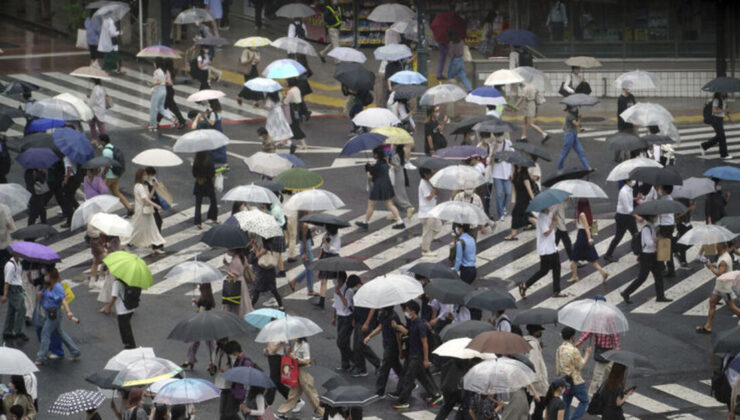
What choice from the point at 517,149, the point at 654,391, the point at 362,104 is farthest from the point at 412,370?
the point at 362,104

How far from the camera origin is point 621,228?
23.3 meters

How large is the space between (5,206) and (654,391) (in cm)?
1062

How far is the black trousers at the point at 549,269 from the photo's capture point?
21.6 meters

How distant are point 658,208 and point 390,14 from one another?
1481 centimetres

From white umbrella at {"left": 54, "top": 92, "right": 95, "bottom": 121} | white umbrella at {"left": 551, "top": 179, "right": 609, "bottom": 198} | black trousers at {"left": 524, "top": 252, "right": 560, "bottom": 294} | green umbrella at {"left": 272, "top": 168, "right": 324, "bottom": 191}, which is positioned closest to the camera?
black trousers at {"left": 524, "top": 252, "right": 560, "bottom": 294}

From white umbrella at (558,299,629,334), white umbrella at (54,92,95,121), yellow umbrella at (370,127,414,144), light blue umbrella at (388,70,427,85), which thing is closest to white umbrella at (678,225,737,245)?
white umbrella at (558,299,629,334)

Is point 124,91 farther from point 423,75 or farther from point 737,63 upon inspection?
point 737,63

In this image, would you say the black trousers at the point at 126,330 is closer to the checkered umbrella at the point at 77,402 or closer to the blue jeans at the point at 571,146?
the checkered umbrella at the point at 77,402

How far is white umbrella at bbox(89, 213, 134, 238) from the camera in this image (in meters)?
20.7

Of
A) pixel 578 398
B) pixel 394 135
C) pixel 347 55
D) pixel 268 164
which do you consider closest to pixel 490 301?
pixel 578 398

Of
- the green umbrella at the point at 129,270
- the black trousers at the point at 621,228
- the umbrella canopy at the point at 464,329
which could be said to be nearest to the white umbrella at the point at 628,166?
the black trousers at the point at 621,228

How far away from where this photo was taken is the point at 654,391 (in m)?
18.5

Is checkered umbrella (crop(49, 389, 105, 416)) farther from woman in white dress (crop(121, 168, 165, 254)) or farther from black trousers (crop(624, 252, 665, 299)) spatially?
black trousers (crop(624, 252, 665, 299))

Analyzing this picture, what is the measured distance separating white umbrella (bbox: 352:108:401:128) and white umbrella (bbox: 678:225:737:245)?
721 cm
